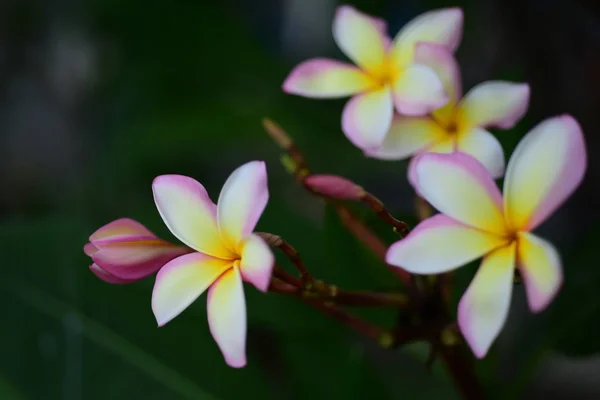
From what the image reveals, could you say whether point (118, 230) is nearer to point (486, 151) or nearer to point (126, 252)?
point (126, 252)

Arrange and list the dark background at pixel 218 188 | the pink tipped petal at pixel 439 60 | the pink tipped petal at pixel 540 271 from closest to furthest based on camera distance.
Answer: the pink tipped petal at pixel 540 271 → the pink tipped petal at pixel 439 60 → the dark background at pixel 218 188

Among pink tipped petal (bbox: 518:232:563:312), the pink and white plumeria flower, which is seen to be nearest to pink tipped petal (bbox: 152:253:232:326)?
the pink and white plumeria flower

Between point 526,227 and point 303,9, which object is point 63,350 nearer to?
point 526,227

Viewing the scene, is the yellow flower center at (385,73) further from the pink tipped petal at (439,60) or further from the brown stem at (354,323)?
the brown stem at (354,323)

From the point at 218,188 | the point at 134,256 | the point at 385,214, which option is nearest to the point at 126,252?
the point at 134,256

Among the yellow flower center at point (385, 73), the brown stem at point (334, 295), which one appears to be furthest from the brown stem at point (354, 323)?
the yellow flower center at point (385, 73)

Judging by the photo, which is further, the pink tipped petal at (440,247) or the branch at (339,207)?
the branch at (339,207)
